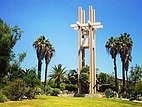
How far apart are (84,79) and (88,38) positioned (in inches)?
275

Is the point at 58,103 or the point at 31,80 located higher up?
the point at 31,80

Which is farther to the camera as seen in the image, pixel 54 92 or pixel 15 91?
pixel 54 92

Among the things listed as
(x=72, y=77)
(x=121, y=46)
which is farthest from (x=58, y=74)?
(x=121, y=46)

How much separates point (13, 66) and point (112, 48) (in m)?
25.5

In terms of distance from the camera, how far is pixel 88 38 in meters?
44.2

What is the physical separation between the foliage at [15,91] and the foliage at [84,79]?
1739cm

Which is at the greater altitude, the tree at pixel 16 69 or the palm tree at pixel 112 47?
the palm tree at pixel 112 47

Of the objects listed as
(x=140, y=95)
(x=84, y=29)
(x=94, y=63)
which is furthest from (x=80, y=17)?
(x=140, y=95)

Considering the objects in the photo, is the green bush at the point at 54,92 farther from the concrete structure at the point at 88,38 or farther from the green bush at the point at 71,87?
the green bush at the point at 71,87

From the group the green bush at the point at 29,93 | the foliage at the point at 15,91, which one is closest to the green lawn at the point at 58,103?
the green bush at the point at 29,93

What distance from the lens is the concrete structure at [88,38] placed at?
42938mm

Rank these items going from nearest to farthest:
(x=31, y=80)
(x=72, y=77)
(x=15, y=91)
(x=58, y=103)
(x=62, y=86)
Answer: (x=58, y=103), (x=15, y=91), (x=31, y=80), (x=62, y=86), (x=72, y=77)

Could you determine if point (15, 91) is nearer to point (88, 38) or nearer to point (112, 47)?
point (88, 38)

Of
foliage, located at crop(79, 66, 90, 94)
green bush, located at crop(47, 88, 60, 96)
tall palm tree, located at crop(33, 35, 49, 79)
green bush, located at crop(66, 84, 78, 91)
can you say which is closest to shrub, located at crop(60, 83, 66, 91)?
green bush, located at crop(66, 84, 78, 91)
